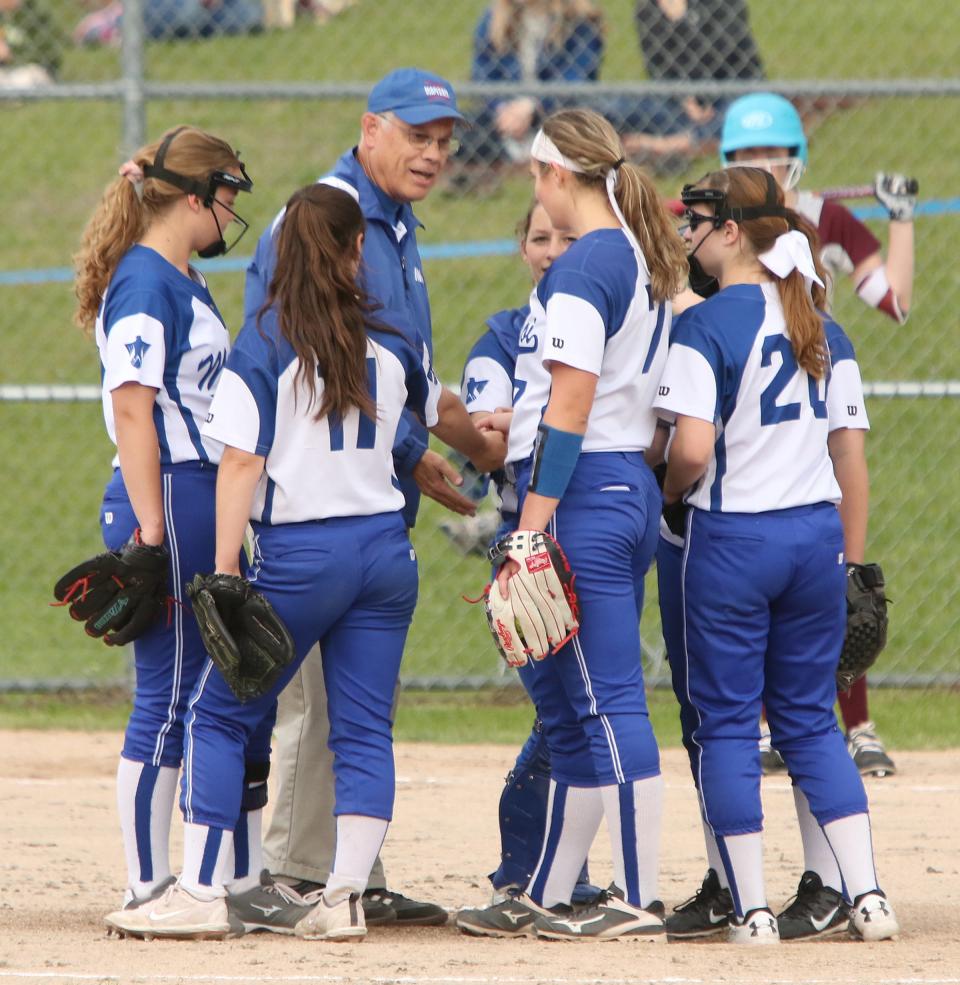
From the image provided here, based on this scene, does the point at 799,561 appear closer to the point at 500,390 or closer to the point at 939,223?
the point at 500,390

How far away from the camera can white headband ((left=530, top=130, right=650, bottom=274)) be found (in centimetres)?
407

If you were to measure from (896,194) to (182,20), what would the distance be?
24.6ft

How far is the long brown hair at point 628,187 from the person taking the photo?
4059mm

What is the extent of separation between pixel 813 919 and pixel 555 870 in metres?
0.65

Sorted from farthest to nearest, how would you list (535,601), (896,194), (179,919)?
(896,194), (179,919), (535,601)

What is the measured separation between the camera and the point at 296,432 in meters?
3.99

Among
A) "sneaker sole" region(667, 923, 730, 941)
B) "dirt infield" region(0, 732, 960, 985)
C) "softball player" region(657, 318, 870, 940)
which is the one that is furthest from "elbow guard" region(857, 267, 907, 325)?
"sneaker sole" region(667, 923, 730, 941)

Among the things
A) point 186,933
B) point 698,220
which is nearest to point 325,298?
point 698,220

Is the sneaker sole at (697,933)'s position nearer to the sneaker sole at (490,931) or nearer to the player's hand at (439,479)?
the sneaker sole at (490,931)

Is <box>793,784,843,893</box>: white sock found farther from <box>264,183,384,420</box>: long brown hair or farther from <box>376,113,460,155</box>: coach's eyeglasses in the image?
<box>376,113,460,155</box>: coach's eyeglasses

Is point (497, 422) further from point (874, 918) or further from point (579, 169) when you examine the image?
point (874, 918)

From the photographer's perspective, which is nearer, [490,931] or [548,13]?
[490,931]

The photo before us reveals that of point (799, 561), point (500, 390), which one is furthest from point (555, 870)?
point (500, 390)

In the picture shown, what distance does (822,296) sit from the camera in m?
4.33
